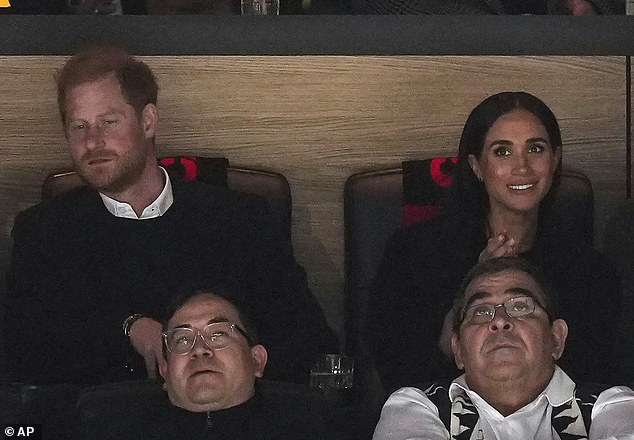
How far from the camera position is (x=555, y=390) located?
2174 mm

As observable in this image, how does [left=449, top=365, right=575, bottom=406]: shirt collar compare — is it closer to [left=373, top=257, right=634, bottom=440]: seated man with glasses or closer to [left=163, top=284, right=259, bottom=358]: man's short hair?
[left=373, top=257, right=634, bottom=440]: seated man with glasses

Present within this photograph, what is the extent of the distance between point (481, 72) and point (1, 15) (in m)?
1.07

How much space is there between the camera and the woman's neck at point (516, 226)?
2.60 m

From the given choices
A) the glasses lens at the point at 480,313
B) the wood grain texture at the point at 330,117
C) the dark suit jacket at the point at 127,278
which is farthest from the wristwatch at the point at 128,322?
the glasses lens at the point at 480,313

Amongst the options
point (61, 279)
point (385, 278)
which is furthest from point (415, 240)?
point (61, 279)

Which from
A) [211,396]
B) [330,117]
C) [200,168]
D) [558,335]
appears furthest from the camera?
[330,117]

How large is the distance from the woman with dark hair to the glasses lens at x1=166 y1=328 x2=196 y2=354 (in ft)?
1.55

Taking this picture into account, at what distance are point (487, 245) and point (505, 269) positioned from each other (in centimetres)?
25

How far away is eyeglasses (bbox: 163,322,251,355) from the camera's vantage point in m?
2.23

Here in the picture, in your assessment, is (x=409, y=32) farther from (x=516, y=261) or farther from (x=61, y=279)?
(x=61, y=279)

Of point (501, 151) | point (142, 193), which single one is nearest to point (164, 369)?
point (142, 193)

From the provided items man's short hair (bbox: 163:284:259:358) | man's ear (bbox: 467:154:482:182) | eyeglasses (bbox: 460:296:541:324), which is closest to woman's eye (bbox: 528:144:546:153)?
man's ear (bbox: 467:154:482:182)

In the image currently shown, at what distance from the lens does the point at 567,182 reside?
2699mm

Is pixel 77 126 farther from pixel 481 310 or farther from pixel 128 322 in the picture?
pixel 481 310
